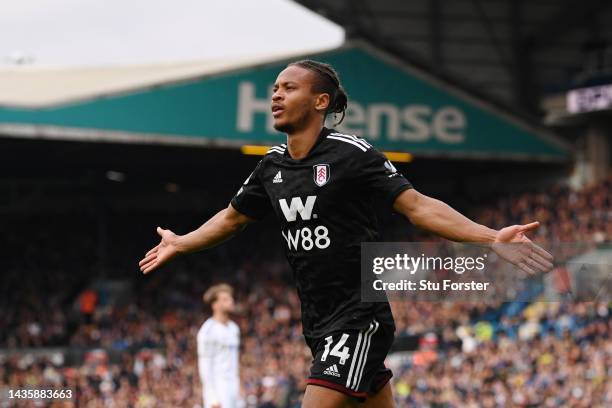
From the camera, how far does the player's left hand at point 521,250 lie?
15.9 feet

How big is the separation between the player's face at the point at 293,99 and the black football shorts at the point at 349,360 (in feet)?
3.32

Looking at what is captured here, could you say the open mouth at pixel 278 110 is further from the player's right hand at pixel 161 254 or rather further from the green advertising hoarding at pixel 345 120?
the green advertising hoarding at pixel 345 120

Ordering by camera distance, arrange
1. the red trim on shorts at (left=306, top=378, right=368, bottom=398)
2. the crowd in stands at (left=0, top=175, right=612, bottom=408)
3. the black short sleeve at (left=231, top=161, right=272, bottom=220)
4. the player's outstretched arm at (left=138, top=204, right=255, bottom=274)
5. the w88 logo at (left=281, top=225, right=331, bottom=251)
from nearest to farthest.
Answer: the red trim on shorts at (left=306, top=378, right=368, bottom=398) < the w88 logo at (left=281, top=225, right=331, bottom=251) < the black short sleeve at (left=231, top=161, right=272, bottom=220) < the player's outstretched arm at (left=138, top=204, right=255, bottom=274) < the crowd in stands at (left=0, top=175, right=612, bottom=408)

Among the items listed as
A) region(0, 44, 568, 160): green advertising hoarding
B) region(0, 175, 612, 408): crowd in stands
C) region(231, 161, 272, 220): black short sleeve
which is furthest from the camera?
region(0, 44, 568, 160): green advertising hoarding

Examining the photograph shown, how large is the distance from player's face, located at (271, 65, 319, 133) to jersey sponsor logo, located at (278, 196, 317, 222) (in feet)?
1.12

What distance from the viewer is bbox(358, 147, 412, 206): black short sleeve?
5.21 meters

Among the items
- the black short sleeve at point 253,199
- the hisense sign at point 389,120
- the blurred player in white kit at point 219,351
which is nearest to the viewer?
the black short sleeve at point 253,199

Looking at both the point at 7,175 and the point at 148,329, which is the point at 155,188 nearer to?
the point at 7,175

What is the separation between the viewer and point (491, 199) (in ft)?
105

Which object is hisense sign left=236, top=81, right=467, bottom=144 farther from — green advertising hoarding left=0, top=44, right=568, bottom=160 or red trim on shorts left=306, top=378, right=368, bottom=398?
red trim on shorts left=306, top=378, right=368, bottom=398

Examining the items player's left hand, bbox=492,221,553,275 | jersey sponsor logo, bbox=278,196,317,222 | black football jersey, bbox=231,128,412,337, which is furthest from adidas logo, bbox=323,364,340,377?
player's left hand, bbox=492,221,553,275

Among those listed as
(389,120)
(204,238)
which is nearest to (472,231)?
(204,238)

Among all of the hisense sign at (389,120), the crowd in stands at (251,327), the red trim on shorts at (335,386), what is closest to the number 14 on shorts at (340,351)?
the red trim on shorts at (335,386)

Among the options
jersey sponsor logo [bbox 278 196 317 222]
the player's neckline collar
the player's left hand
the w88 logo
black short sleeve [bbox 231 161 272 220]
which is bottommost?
the player's left hand
